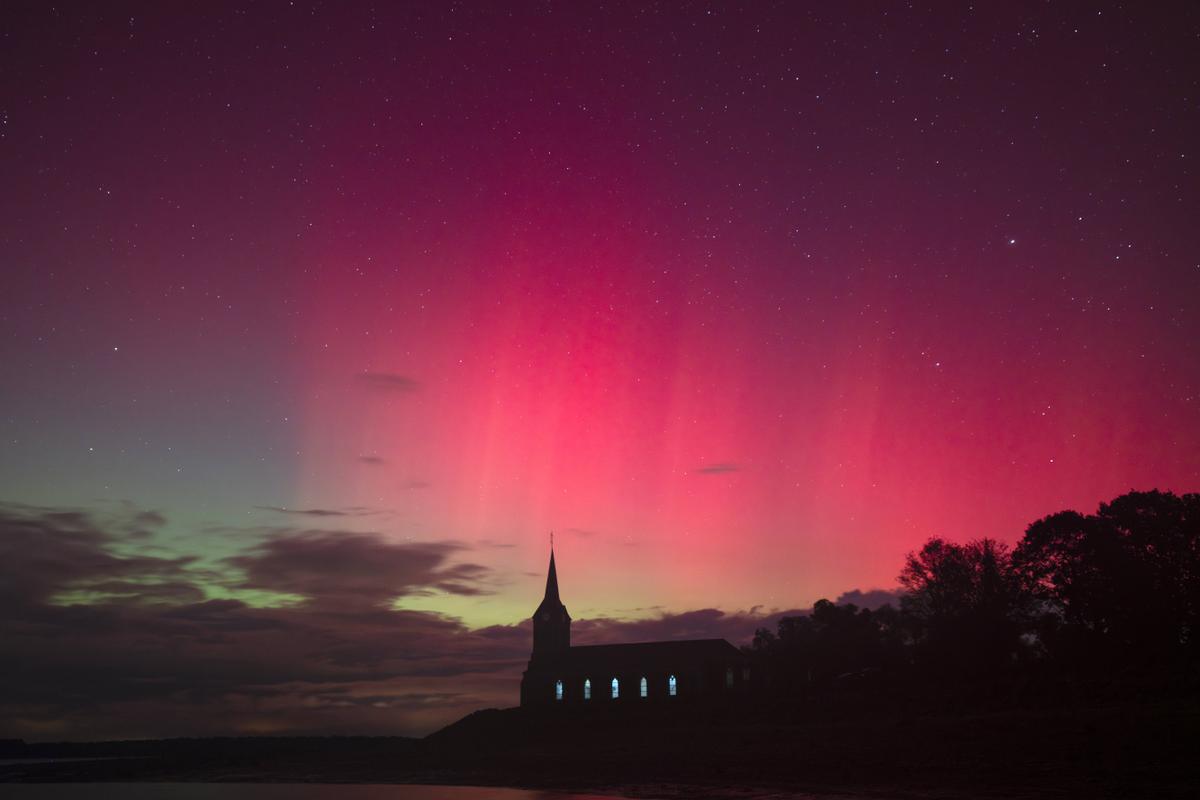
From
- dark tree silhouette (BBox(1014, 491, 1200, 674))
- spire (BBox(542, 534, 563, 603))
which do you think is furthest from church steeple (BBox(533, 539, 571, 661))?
dark tree silhouette (BBox(1014, 491, 1200, 674))

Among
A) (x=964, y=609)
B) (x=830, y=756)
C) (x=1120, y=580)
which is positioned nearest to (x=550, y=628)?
(x=964, y=609)

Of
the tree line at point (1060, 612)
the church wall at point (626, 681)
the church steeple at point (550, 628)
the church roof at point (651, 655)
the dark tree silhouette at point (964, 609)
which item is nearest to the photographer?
the tree line at point (1060, 612)

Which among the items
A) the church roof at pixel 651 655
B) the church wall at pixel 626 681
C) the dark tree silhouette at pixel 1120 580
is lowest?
the church wall at pixel 626 681

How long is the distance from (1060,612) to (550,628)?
3041 inches

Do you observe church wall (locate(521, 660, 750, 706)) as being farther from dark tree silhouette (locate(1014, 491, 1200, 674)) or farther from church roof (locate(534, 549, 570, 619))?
dark tree silhouette (locate(1014, 491, 1200, 674))

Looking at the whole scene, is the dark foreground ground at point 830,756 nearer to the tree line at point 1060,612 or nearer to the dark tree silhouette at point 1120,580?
the tree line at point 1060,612

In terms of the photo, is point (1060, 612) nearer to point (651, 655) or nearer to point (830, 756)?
point (830, 756)

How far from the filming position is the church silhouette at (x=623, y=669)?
359ft

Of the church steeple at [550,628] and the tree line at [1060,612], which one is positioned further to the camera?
the church steeple at [550,628]

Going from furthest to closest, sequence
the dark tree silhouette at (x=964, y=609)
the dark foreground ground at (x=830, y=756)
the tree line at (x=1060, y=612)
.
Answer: the dark tree silhouette at (x=964, y=609)
the tree line at (x=1060, y=612)
the dark foreground ground at (x=830, y=756)

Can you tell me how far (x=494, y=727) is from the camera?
7975 cm

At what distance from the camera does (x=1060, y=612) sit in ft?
224

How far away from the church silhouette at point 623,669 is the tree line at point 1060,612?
1147 inches

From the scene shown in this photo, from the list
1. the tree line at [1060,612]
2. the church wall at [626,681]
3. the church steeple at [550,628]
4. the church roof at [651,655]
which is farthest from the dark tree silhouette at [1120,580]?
the church steeple at [550,628]
